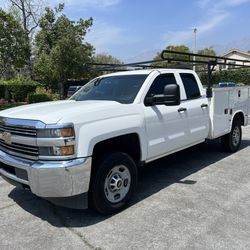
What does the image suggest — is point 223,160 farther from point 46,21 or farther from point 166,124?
point 46,21

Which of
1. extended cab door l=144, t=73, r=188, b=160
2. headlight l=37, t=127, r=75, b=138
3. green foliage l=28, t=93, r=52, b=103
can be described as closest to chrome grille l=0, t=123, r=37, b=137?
headlight l=37, t=127, r=75, b=138

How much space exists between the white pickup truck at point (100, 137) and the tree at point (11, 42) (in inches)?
680

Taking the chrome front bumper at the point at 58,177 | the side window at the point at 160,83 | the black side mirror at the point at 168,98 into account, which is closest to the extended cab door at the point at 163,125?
the side window at the point at 160,83

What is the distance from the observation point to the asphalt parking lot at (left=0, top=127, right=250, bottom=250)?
3.56 meters

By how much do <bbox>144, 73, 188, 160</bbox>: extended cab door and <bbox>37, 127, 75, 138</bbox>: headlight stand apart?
138 centimetres

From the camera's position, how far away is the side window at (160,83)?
5.10 metres

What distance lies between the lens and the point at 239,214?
4.19 m

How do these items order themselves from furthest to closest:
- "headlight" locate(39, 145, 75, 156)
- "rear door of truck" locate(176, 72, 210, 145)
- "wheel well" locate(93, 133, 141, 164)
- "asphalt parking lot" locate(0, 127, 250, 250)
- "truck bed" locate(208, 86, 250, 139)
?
"truck bed" locate(208, 86, 250, 139)
"rear door of truck" locate(176, 72, 210, 145)
"wheel well" locate(93, 133, 141, 164)
"headlight" locate(39, 145, 75, 156)
"asphalt parking lot" locate(0, 127, 250, 250)

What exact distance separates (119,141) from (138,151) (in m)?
0.38

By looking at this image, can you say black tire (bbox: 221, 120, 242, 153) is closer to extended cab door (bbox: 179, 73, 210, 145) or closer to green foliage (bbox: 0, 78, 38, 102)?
extended cab door (bbox: 179, 73, 210, 145)

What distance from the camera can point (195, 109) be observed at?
232 inches

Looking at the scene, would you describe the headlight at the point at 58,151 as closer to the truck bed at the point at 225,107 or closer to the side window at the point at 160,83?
the side window at the point at 160,83

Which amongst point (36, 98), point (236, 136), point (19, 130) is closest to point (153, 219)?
point (19, 130)

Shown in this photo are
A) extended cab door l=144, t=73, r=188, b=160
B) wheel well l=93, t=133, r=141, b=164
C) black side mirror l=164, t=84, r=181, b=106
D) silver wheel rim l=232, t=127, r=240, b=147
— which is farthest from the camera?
silver wheel rim l=232, t=127, r=240, b=147
